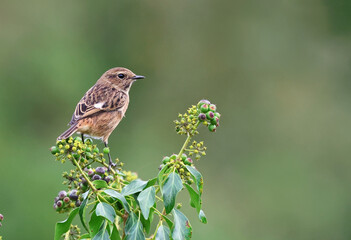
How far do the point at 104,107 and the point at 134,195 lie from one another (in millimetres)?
2537

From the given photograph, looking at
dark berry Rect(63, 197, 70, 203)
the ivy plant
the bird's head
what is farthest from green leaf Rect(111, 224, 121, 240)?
the bird's head

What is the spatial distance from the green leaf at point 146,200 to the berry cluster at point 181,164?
155 mm

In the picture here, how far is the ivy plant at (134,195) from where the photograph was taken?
2.97 metres

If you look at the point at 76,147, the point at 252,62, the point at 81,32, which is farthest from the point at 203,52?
the point at 76,147

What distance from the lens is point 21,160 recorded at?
11.4 metres

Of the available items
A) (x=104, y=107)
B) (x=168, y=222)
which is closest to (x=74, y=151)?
(x=168, y=222)

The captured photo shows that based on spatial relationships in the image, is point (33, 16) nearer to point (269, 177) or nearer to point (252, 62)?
point (252, 62)

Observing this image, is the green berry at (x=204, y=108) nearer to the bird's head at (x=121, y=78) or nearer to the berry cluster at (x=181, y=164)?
the berry cluster at (x=181, y=164)

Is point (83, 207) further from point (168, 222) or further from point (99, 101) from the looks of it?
point (99, 101)

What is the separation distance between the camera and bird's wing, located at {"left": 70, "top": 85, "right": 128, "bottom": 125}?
17.5 ft

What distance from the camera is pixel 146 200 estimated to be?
297 centimetres

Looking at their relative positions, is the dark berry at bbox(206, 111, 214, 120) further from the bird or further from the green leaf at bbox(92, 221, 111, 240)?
the bird

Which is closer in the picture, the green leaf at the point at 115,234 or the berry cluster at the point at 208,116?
the green leaf at the point at 115,234

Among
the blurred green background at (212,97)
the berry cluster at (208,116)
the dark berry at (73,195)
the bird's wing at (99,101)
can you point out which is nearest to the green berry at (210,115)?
the berry cluster at (208,116)
